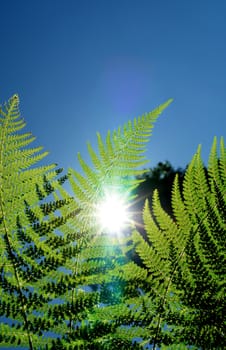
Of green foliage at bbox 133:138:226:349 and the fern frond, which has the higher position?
the fern frond

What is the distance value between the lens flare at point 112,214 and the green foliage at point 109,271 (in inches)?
0.7

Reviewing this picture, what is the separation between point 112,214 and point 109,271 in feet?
0.49

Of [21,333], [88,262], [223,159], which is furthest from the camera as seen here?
[223,159]

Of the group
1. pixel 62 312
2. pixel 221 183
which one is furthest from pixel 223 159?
pixel 62 312

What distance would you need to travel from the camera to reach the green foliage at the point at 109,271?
989mm

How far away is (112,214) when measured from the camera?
3.56 feet

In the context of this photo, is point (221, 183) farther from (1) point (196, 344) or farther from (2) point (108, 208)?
(1) point (196, 344)

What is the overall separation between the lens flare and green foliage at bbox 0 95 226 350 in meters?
0.02

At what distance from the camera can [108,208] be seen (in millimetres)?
1104

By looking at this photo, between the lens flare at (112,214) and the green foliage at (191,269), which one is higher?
the lens flare at (112,214)

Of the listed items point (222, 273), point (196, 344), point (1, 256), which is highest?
point (1, 256)

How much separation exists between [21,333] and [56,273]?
168 mm

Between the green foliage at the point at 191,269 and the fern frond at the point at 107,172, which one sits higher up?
the fern frond at the point at 107,172

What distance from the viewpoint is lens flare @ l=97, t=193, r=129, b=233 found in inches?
42.5
